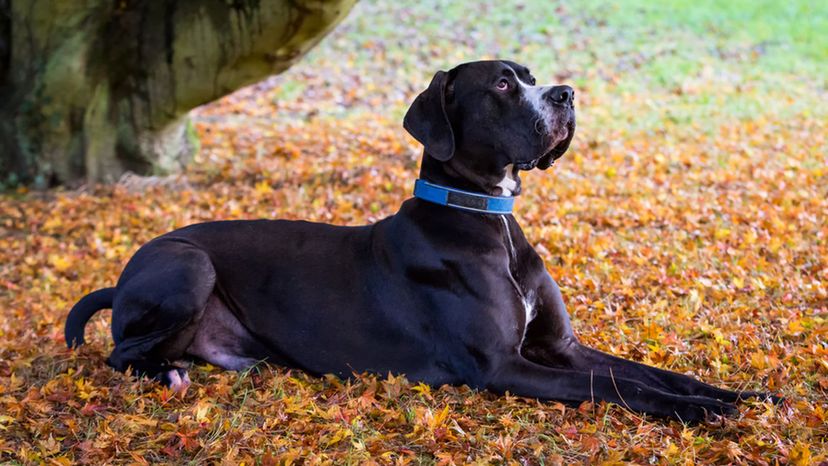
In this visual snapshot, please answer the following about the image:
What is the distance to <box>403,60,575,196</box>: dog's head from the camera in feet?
14.5

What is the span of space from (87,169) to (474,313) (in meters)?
6.44

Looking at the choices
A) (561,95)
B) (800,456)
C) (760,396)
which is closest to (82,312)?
(561,95)

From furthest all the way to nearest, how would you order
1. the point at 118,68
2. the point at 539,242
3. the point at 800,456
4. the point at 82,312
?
the point at 118,68 < the point at 539,242 < the point at 82,312 < the point at 800,456

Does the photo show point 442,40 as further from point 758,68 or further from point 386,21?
point 758,68

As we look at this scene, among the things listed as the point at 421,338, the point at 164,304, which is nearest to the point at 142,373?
A: the point at 164,304

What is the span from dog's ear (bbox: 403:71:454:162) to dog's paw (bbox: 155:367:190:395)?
170cm

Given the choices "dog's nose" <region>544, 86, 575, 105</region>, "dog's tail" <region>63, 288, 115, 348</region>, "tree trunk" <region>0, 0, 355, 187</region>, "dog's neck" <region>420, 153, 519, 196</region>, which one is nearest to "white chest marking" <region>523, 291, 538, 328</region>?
"dog's neck" <region>420, 153, 519, 196</region>

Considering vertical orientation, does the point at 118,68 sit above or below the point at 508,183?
below

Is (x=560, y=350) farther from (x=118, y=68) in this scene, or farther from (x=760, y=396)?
(x=118, y=68)

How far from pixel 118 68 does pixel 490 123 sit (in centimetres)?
582

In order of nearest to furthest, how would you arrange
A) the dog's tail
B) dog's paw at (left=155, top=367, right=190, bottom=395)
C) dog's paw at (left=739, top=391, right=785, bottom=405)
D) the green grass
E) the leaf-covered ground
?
1. the leaf-covered ground
2. dog's paw at (left=739, top=391, right=785, bottom=405)
3. dog's paw at (left=155, top=367, right=190, bottom=395)
4. the dog's tail
5. the green grass

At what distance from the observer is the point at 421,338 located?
4465 mm

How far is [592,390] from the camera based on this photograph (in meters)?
4.13

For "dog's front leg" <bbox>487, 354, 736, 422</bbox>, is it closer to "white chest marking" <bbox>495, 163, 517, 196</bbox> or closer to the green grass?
"white chest marking" <bbox>495, 163, 517, 196</bbox>
